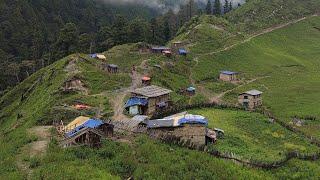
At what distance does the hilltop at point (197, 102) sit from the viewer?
43406 millimetres

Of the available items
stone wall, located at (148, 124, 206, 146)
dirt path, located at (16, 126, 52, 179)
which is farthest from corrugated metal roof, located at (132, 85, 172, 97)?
dirt path, located at (16, 126, 52, 179)

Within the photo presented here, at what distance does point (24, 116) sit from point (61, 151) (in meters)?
22.7

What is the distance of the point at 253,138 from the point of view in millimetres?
57656

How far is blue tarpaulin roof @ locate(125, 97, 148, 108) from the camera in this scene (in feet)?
205

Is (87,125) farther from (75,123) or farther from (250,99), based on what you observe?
(250,99)

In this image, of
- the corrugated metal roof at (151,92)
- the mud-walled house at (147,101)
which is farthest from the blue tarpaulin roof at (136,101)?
the corrugated metal roof at (151,92)

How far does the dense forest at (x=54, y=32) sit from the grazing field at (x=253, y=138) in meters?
54.9

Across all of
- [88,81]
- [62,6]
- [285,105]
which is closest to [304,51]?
[285,105]

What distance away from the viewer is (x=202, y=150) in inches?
1874

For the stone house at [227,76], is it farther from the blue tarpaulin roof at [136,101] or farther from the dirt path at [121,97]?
the blue tarpaulin roof at [136,101]

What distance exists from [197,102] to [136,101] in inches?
610

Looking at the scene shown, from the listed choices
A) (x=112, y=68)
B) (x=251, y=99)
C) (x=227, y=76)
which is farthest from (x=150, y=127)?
(x=227, y=76)

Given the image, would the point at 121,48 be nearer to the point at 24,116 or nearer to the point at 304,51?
the point at 24,116

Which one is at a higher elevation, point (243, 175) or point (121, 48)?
point (121, 48)
